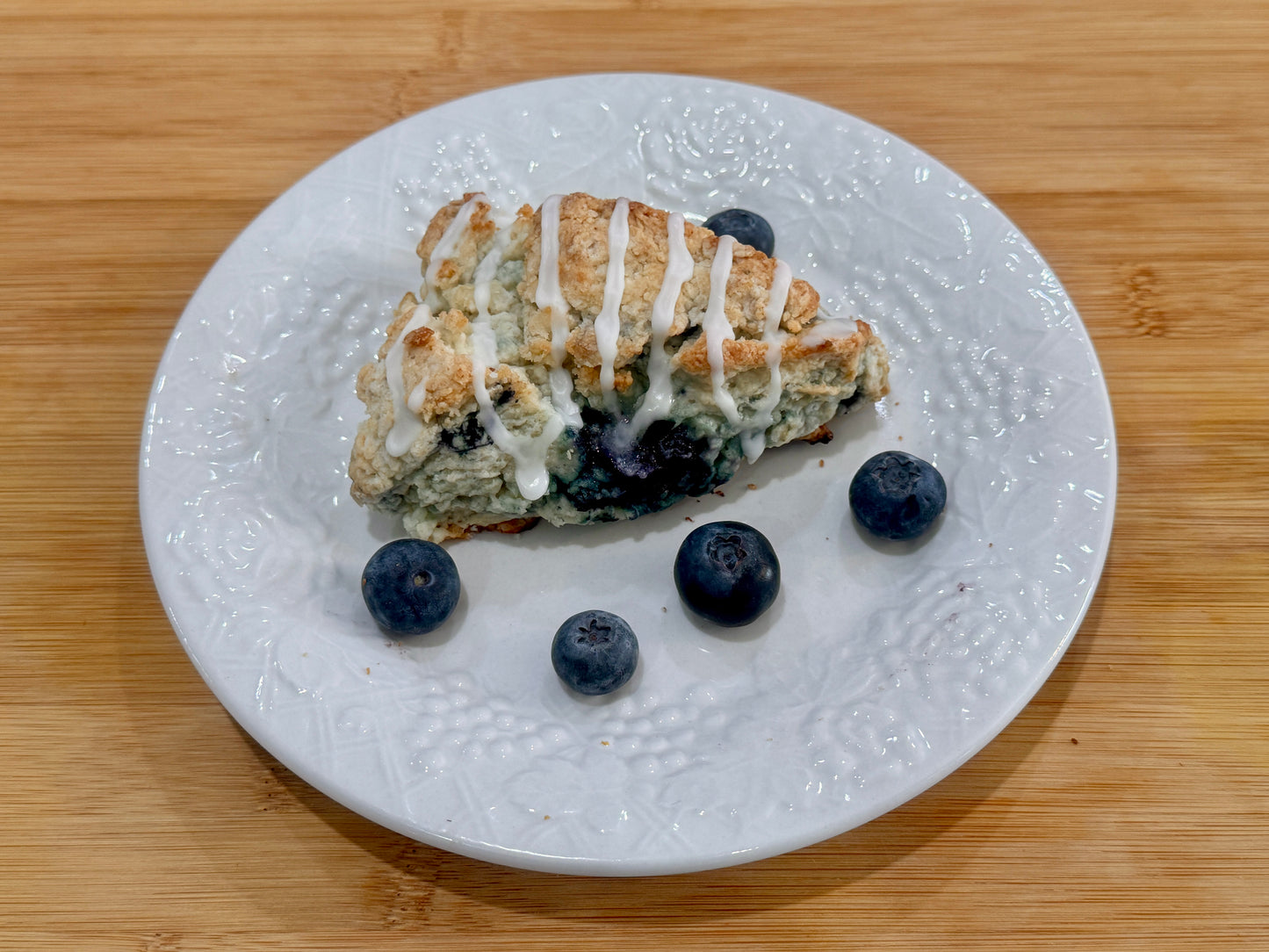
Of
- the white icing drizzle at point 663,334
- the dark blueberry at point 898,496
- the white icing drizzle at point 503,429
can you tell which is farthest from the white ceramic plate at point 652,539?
the white icing drizzle at point 663,334

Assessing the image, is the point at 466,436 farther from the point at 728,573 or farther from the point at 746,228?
the point at 746,228

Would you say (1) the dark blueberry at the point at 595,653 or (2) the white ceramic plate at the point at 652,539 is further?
(1) the dark blueberry at the point at 595,653

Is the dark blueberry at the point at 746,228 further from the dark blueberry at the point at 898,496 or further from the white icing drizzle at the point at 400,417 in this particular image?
the white icing drizzle at the point at 400,417

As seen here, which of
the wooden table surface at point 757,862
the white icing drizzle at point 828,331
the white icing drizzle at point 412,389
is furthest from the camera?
the white icing drizzle at point 828,331

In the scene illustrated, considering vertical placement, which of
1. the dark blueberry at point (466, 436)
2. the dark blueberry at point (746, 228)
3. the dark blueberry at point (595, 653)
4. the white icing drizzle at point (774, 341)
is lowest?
the dark blueberry at point (595, 653)

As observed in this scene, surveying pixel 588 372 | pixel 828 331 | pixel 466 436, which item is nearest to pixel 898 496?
pixel 828 331

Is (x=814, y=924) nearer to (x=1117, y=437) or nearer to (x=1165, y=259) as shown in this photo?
(x=1117, y=437)

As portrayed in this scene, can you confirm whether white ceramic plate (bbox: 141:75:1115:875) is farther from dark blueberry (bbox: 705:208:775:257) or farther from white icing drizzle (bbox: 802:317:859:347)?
white icing drizzle (bbox: 802:317:859:347)
